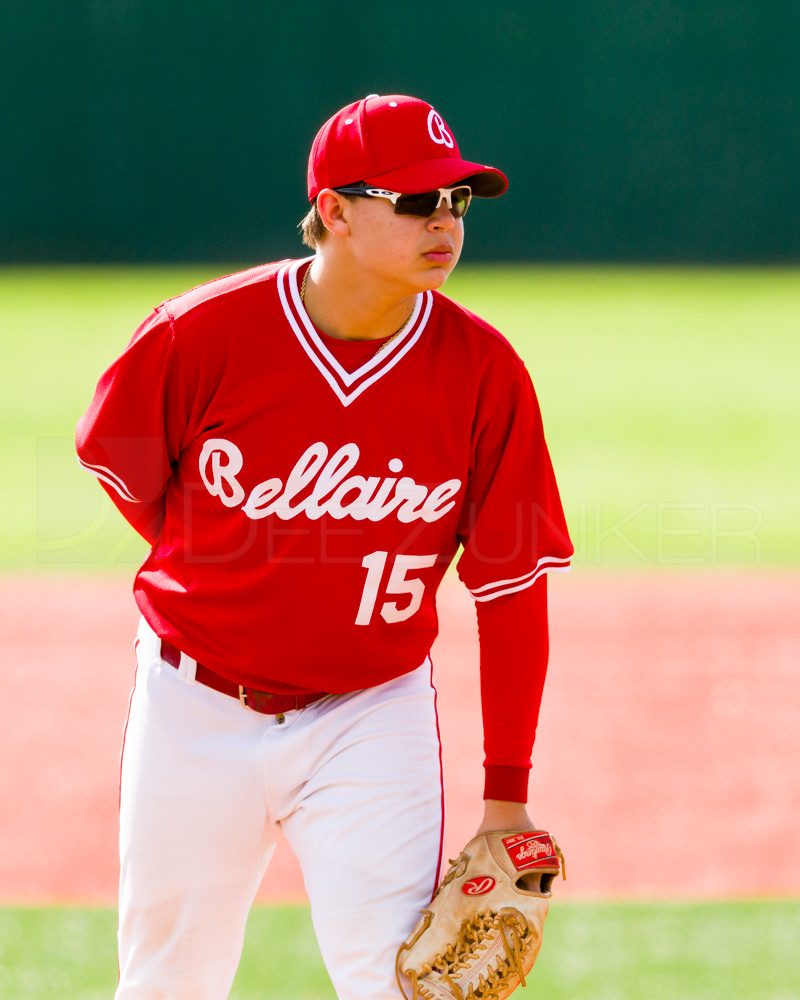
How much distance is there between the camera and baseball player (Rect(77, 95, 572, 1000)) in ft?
7.78

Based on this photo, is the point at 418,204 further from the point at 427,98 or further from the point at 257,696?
the point at 427,98

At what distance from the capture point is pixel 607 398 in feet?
39.7

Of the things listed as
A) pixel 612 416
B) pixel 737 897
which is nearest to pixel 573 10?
pixel 612 416

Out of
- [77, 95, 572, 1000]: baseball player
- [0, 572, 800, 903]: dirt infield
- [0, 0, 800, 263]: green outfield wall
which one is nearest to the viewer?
[77, 95, 572, 1000]: baseball player

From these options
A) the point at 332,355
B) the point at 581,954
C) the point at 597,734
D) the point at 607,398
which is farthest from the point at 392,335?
the point at 607,398

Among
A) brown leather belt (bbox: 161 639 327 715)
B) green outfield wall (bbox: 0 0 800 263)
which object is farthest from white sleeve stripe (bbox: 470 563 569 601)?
green outfield wall (bbox: 0 0 800 263)

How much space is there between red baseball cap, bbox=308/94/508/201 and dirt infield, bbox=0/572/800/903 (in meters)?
2.47

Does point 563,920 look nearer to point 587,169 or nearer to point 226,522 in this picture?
point 226,522

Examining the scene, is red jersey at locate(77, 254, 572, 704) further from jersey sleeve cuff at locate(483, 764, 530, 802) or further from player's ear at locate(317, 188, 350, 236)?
jersey sleeve cuff at locate(483, 764, 530, 802)

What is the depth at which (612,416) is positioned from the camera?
1145 cm

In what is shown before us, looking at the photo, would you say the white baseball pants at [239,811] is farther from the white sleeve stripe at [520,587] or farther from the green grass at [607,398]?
the green grass at [607,398]

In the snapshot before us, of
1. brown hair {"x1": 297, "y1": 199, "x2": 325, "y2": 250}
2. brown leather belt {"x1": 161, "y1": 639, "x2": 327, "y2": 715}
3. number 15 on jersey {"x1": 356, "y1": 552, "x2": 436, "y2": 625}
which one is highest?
brown hair {"x1": 297, "y1": 199, "x2": 325, "y2": 250}

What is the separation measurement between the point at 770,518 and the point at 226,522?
682 centimetres

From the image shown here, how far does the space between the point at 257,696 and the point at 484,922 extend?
0.60 m
